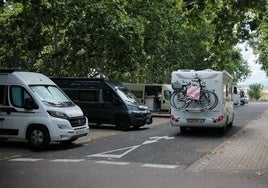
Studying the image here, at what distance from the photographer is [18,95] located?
14.8m

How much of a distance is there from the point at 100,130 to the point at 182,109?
456cm

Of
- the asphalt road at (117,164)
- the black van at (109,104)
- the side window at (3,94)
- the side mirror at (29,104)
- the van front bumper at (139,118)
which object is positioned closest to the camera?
the asphalt road at (117,164)

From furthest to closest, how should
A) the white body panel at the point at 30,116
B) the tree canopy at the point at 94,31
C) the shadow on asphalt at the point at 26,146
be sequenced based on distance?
the tree canopy at the point at 94,31
the shadow on asphalt at the point at 26,146
the white body panel at the point at 30,116

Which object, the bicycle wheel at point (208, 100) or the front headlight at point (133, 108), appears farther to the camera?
the front headlight at point (133, 108)

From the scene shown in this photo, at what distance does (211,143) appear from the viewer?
16516mm

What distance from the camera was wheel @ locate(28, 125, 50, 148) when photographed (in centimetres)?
Answer: 1427

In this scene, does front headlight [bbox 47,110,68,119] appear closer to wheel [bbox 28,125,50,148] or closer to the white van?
the white van

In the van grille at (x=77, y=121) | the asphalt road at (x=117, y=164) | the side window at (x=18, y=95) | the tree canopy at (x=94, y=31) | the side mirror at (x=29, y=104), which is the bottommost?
the asphalt road at (x=117, y=164)

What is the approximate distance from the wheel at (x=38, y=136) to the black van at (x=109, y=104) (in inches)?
295

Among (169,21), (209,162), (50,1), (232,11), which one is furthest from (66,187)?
(169,21)

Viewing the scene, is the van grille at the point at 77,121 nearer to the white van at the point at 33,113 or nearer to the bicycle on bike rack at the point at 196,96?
the white van at the point at 33,113

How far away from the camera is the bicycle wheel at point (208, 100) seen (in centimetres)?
1850

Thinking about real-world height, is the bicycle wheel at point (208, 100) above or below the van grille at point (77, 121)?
above

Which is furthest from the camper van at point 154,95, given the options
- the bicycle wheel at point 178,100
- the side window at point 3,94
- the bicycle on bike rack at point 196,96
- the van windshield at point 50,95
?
the side window at point 3,94
